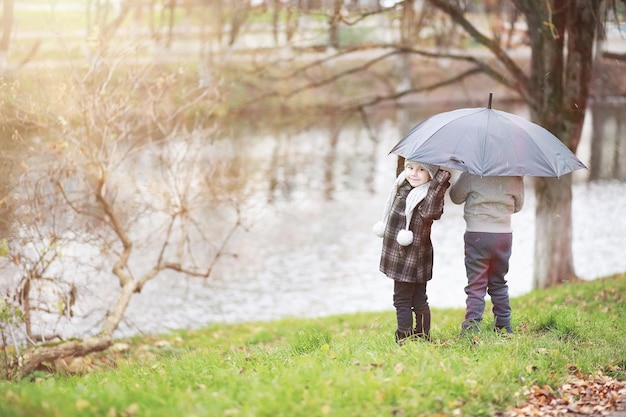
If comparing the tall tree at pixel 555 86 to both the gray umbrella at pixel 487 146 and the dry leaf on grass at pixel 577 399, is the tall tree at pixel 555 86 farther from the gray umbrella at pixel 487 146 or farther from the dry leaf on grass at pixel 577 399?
the dry leaf on grass at pixel 577 399

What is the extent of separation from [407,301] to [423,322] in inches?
9.4

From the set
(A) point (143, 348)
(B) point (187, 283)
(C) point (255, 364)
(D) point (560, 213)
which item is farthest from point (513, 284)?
(C) point (255, 364)

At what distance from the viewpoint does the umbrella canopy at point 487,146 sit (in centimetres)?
508

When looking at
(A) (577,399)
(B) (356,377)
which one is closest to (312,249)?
(A) (577,399)

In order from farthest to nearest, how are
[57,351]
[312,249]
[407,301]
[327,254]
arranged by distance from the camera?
[312,249] < [327,254] < [57,351] < [407,301]

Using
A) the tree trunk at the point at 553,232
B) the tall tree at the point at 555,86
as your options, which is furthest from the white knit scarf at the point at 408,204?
the tree trunk at the point at 553,232

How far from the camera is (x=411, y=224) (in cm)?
519

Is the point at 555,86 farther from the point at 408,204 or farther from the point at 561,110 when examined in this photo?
the point at 408,204

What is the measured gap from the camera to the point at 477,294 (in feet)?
18.3

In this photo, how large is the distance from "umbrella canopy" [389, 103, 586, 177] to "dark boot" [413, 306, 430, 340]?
1.17m

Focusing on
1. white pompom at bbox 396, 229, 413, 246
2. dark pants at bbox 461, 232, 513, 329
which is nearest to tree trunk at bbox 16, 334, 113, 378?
white pompom at bbox 396, 229, 413, 246

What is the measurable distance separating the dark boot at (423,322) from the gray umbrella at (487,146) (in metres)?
1.18

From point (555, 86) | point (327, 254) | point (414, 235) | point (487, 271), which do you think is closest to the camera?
point (414, 235)

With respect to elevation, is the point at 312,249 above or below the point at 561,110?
below
